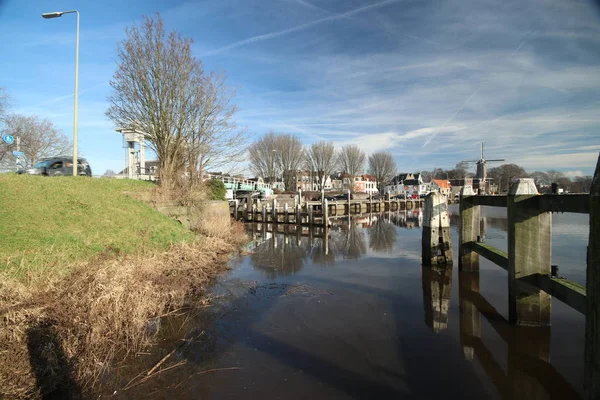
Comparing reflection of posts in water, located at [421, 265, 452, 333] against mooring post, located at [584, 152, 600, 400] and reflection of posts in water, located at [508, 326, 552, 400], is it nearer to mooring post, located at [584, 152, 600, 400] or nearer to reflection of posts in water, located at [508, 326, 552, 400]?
reflection of posts in water, located at [508, 326, 552, 400]

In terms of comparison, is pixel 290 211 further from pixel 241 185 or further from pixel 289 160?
pixel 289 160

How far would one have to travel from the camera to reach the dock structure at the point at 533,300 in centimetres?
270

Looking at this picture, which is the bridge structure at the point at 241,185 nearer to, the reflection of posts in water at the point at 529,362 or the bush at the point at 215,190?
the bush at the point at 215,190

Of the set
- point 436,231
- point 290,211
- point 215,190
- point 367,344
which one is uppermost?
point 215,190

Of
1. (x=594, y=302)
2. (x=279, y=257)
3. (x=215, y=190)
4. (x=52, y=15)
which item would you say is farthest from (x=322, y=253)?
(x=52, y=15)

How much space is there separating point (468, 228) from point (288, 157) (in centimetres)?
5328

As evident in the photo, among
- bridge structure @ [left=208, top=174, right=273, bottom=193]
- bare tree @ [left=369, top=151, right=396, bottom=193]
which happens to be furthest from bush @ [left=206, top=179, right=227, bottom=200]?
bare tree @ [left=369, top=151, right=396, bottom=193]

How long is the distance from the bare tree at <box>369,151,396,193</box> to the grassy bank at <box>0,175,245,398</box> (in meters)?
80.1

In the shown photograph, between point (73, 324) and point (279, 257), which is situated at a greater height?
point (73, 324)

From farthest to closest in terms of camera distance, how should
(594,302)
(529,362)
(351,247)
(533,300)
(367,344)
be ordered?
1. (351,247)
2. (533,300)
3. (367,344)
4. (529,362)
5. (594,302)

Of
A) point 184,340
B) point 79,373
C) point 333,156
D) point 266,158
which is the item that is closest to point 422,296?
Result: point 184,340

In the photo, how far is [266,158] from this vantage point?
59.5 meters

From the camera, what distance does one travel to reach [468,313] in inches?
240

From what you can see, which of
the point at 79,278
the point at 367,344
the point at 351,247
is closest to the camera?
the point at 367,344
